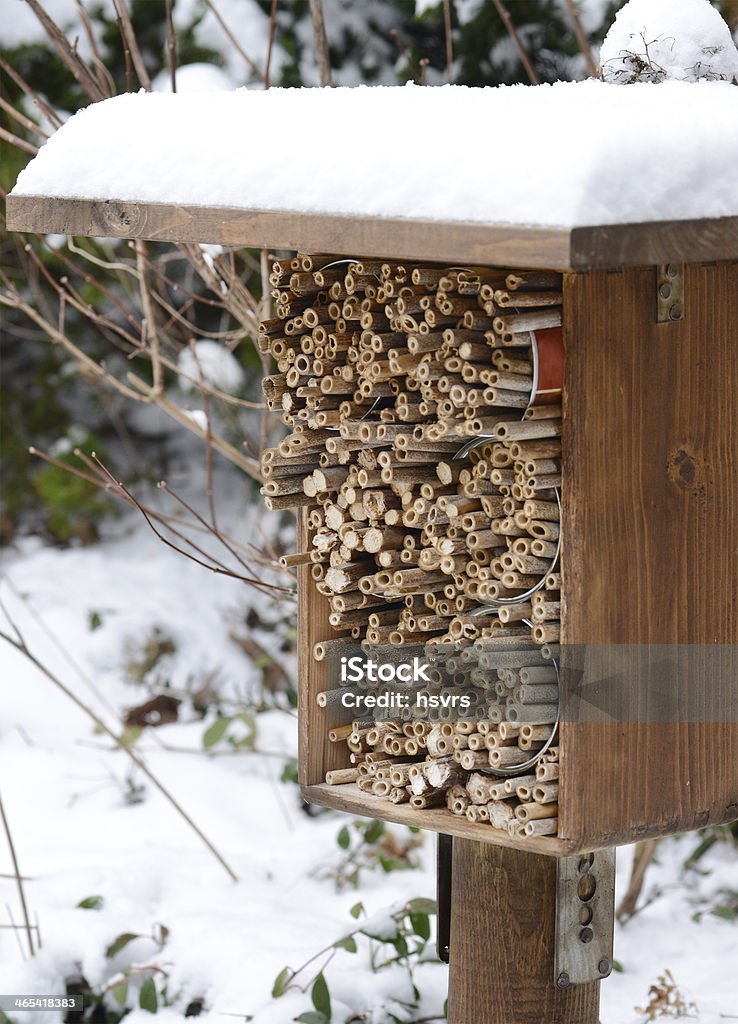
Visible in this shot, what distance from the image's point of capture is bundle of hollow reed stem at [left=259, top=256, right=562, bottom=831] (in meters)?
1.77

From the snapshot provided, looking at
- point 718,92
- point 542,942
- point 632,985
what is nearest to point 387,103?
point 718,92

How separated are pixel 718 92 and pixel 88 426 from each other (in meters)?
3.97

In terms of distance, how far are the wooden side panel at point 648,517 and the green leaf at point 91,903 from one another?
1.64 metres

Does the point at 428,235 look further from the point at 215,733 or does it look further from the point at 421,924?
the point at 215,733

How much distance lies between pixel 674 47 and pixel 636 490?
67 cm

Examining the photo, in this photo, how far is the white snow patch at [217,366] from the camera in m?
3.99

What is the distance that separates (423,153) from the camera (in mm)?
1603

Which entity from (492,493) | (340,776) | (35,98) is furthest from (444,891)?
(35,98)

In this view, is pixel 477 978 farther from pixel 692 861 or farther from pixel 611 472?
pixel 692 861

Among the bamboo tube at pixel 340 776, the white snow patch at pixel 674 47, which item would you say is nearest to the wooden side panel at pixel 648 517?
the white snow patch at pixel 674 47

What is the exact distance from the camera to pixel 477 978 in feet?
7.02

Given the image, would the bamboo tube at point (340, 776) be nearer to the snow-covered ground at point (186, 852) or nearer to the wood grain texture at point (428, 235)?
the snow-covered ground at point (186, 852)

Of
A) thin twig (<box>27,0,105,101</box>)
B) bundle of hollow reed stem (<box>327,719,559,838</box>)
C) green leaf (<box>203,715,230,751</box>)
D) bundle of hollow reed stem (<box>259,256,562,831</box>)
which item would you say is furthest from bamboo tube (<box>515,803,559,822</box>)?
green leaf (<box>203,715,230,751</box>)

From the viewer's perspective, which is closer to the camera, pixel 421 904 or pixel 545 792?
pixel 545 792
